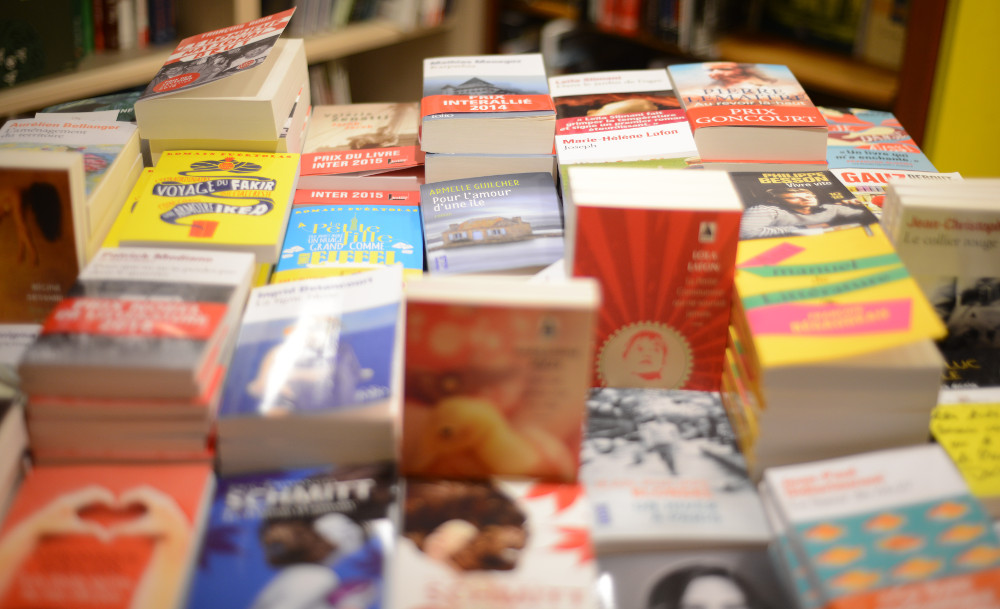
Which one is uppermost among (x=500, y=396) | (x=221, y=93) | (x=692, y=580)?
(x=221, y=93)

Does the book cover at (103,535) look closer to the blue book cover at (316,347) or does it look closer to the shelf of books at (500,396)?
the shelf of books at (500,396)

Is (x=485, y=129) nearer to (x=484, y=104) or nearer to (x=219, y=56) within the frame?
(x=484, y=104)

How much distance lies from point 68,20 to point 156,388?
4.48 feet

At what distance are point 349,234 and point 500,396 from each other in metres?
0.48

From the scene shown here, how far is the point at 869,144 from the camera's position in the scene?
149 centimetres

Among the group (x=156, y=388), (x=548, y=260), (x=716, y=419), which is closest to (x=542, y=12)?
(x=548, y=260)

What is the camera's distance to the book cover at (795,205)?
1.11 meters

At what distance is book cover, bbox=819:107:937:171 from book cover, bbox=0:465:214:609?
1.16 meters

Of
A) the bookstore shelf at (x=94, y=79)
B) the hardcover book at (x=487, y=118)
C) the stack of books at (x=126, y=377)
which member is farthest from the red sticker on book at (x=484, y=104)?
the bookstore shelf at (x=94, y=79)

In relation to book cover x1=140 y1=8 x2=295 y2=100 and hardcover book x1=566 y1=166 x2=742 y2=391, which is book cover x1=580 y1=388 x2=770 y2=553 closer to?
hardcover book x1=566 y1=166 x2=742 y2=391

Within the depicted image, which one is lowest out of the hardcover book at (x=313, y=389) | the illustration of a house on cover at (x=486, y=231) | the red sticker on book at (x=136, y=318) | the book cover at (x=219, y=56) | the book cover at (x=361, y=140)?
the hardcover book at (x=313, y=389)

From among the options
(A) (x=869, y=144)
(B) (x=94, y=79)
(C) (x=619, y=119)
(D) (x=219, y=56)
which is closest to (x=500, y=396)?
(C) (x=619, y=119)

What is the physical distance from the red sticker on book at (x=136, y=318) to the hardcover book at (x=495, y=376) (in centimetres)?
25

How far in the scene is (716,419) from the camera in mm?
1041
